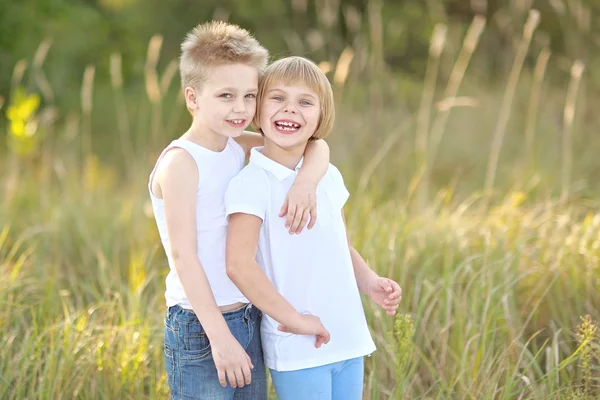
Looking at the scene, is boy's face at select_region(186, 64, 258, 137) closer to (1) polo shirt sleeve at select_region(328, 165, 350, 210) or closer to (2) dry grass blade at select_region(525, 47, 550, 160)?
(1) polo shirt sleeve at select_region(328, 165, 350, 210)

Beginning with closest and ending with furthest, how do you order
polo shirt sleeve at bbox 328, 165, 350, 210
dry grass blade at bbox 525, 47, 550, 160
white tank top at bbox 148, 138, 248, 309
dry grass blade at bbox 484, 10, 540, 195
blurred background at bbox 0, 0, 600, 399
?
white tank top at bbox 148, 138, 248, 309, polo shirt sleeve at bbox 328, 165, 350, 210, blurred background at bbox 0, 0, 600, 399, dry grass blade at bbox 484, 10, 540, 195, dry grass blade at bbox 525, 47, 550, 160

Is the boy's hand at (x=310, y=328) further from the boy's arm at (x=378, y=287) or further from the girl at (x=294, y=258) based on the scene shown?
the boy's arm at (x=378, y=287)

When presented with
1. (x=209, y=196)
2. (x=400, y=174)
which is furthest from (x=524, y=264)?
(x=400, y=174)

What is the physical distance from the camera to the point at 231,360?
74.4 inches

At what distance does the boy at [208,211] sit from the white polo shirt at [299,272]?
5cm

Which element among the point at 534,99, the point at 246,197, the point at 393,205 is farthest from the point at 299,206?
the point at 534,99

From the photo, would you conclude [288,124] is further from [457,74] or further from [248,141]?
[457,74]

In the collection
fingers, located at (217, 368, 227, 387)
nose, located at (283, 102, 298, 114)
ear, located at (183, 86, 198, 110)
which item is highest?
ear, located at (183, 86, 198, 110)

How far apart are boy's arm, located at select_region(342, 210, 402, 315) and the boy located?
11.5 inches

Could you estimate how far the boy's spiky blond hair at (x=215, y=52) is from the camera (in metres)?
2.01

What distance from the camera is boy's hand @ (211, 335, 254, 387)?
1.89 m

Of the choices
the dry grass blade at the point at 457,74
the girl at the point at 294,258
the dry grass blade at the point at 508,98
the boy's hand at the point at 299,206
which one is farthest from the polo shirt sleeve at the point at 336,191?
the dry grass blade at the point at 457,74

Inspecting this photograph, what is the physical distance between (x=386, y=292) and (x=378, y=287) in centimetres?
3

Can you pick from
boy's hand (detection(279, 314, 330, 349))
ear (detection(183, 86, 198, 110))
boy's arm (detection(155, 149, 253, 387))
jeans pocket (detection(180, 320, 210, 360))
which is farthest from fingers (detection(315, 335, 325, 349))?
ear (detection(183, 86, 198, 110))
